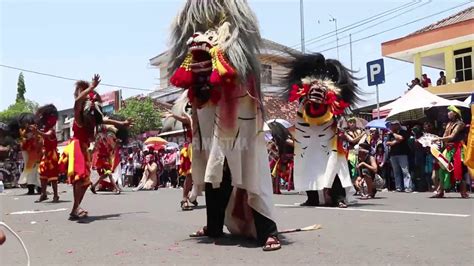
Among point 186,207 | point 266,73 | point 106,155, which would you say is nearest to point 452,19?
point 106,155

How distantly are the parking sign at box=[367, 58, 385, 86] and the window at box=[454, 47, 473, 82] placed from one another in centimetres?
1027

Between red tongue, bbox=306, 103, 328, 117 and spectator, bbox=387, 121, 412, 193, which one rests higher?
red tongue, bbox=306, 103, 328, 117

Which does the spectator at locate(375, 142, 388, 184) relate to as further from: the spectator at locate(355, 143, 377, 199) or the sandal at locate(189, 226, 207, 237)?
the sandal at locate(189, 226, 207, 237)

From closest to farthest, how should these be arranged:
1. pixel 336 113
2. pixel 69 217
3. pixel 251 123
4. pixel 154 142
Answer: pixel 251 123
pixel 69 217
pixel 336 113
pixel 154 142

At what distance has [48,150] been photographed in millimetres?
12766

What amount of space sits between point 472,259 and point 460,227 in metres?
1.83

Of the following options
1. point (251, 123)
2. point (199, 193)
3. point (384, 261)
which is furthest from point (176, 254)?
point (384, 261)

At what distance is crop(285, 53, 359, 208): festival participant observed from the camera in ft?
29.6

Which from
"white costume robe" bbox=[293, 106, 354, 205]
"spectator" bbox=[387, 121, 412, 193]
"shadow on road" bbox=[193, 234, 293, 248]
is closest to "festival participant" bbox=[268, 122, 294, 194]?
"spectator" bbox=[387, 121, 412, 193]

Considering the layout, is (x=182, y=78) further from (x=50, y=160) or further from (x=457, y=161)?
(x=50, y=160)

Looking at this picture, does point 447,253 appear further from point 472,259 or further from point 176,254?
point 176,254

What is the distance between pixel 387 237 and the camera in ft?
18.0

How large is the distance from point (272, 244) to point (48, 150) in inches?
359

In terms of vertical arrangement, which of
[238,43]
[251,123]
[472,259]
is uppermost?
[238,43]
